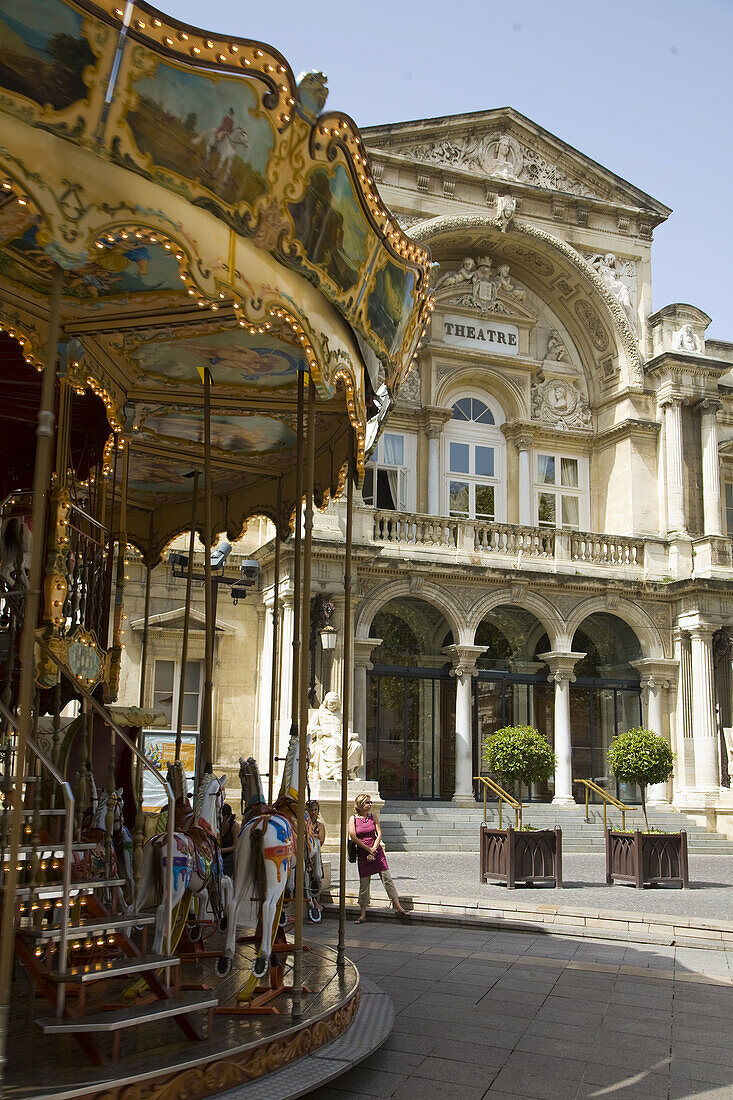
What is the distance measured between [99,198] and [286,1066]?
4.36m

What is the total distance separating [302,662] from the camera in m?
6.12

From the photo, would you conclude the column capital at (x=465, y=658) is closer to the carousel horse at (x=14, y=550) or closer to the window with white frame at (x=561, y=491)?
the window with white frame at (x=561, y=491)

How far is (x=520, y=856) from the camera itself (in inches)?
547

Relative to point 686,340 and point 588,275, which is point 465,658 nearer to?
point 686,340

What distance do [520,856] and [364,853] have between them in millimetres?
3477

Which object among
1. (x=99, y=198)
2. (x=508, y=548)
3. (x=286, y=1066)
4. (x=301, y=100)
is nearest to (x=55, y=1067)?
(x=286, y=1066)

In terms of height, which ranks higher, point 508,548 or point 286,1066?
point 508,548

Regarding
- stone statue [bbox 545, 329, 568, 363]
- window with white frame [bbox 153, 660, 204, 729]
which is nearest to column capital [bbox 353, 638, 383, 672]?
window with white frame [bbox 153, 660, 204, 729]

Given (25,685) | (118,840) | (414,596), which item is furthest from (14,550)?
(414,596)

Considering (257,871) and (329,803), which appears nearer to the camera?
(257,871)

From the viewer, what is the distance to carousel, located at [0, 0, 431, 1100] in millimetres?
4445

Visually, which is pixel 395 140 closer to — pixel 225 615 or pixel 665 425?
pixel 665 425

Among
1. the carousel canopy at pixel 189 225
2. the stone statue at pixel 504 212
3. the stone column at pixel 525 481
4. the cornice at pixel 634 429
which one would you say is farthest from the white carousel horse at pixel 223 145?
the stone statue at pixel 504 212

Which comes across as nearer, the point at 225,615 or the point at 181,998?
the point at 181,998
